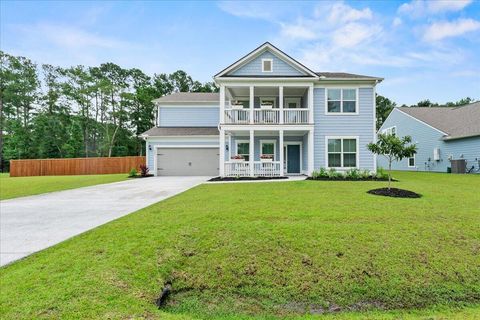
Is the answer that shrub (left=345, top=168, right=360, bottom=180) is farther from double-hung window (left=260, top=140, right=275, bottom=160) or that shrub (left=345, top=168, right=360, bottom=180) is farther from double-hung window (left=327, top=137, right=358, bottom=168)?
double-hung window (left=260, top=140, right=275, bottom=160)

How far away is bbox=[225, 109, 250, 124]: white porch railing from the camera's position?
15562 mm

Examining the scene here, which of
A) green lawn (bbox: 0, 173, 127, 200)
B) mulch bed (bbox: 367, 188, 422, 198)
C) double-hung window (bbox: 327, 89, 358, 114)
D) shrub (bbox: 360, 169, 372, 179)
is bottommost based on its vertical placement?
green lawn (bbox: 0, 173, 127, 200)

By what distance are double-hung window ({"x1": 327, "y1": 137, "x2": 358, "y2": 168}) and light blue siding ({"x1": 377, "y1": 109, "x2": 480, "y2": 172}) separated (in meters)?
9.35

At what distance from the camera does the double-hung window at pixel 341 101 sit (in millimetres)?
15492

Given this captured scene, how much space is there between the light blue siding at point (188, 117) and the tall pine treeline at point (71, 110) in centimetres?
1689

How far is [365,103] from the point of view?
15422 mm

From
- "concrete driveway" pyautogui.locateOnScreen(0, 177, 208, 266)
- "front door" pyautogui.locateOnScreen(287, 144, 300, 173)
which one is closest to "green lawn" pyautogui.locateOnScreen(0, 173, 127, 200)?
"concrete driveway" pyautogui.locateOnScreen(0, 177, 208, 266)

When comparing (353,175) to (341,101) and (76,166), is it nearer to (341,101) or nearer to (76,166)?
(341,101)

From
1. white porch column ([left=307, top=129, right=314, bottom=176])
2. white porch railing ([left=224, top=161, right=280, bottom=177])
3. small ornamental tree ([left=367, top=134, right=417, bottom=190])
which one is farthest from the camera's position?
white porch railing ([left=224, top=161, right=280, bottom=177])

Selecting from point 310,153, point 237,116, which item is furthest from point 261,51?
point 310,153

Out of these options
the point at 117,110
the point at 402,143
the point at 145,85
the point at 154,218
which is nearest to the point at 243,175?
the point at 402,143

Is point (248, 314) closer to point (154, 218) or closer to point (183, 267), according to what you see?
point (183, 267)

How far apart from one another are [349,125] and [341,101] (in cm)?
156

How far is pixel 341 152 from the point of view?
15.6 meters
